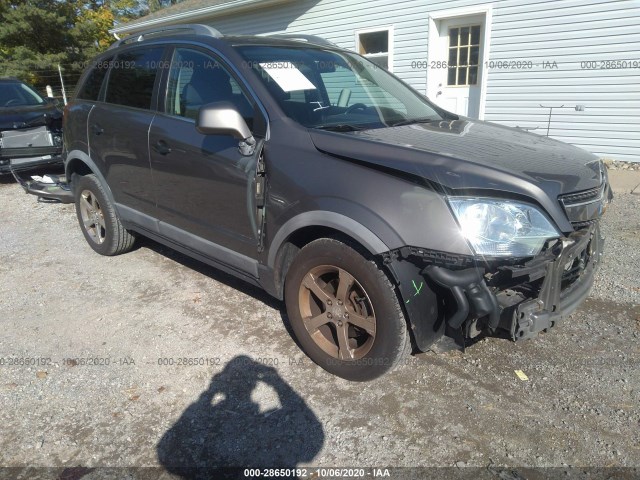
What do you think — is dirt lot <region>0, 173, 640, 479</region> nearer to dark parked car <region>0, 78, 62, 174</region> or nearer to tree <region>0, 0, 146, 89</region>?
dark parked car <region>0, 78, 62, 174</region>

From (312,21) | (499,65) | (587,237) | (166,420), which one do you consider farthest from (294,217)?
(312,21)

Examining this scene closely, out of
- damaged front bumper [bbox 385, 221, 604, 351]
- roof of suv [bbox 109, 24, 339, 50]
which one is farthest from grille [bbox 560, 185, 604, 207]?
roof of suv [bbox 109, 24, 339, 50]

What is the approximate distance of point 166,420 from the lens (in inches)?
99.1

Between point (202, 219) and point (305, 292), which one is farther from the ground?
point (202, 219)

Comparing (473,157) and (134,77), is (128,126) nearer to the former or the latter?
(134,77)

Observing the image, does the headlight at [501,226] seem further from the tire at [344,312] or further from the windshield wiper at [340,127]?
the windshield wiper at [340,127]

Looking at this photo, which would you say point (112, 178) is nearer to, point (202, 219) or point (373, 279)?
point (202, 219)

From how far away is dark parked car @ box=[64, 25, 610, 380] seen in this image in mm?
2184

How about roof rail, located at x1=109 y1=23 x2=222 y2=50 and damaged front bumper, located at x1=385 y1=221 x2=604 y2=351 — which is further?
roof rail, located at x1=109 y1=23 x2=222 y2=50

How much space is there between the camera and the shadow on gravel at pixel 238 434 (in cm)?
223

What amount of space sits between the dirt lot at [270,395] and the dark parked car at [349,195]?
351 millimetres

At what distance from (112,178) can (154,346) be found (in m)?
1.71

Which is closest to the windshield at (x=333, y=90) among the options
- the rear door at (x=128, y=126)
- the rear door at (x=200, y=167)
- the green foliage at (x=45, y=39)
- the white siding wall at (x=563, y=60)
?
the rear door at (x=200, y=167)

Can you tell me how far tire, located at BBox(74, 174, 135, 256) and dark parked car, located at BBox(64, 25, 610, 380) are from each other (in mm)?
504
